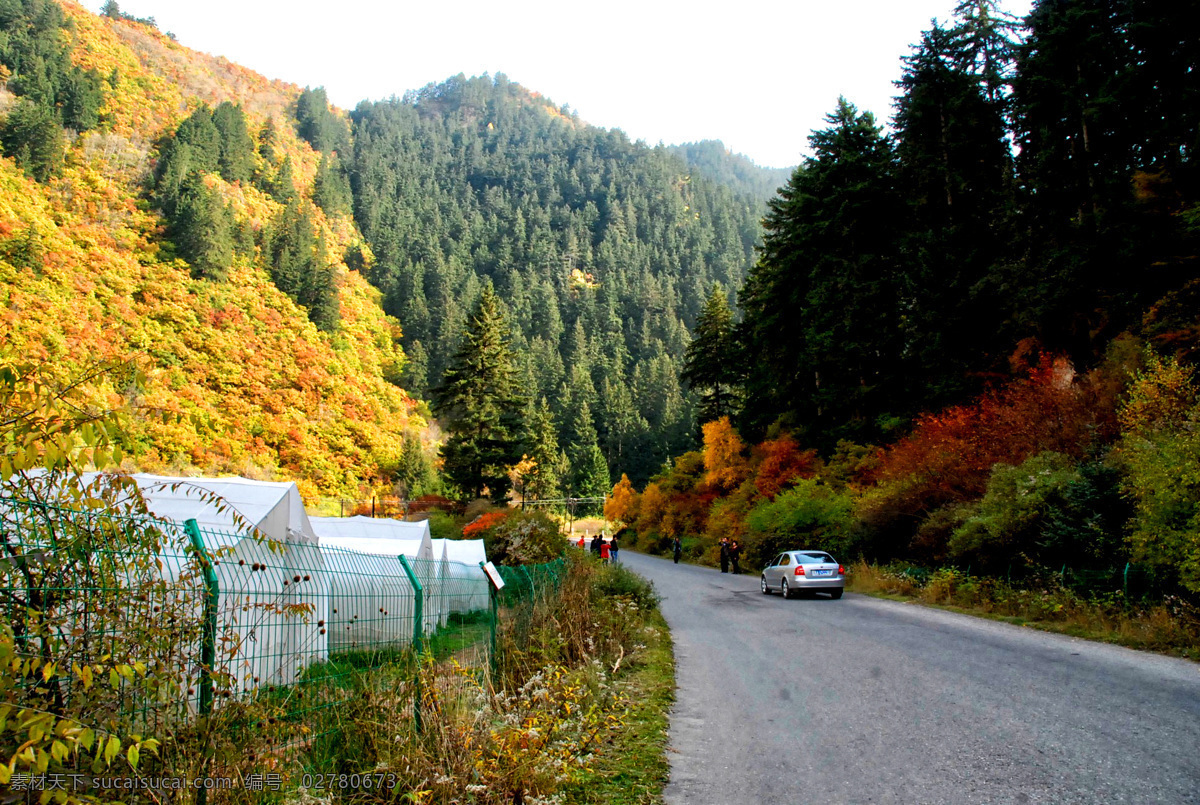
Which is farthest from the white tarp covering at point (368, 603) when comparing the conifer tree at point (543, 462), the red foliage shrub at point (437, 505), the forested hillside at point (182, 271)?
the conifer tree at point (543, 462)

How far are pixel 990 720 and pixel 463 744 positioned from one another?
17.4ft

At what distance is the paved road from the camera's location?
5402 millimetres

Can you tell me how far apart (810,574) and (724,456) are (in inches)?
1024

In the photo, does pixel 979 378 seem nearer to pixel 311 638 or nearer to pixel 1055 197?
pixel 1055 197

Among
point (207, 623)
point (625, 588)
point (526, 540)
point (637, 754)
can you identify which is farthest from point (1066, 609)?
point (207, 623)

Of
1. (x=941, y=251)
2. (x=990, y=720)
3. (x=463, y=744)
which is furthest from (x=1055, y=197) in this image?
(x=463, y=744)

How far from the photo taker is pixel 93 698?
2.99 m

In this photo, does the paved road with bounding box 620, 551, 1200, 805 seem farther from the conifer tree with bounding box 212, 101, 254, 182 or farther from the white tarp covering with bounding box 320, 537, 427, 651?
the conifer tree with bounding box 212, 101, 254, 182

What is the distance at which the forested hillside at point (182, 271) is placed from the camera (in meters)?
64.0

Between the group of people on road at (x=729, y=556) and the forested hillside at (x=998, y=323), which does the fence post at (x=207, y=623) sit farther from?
the group of people on road at (x=729, y=556)

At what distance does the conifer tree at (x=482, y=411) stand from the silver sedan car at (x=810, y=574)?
32.5m

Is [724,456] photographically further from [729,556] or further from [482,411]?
[482,411]

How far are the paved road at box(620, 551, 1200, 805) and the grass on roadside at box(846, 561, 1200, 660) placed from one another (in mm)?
574

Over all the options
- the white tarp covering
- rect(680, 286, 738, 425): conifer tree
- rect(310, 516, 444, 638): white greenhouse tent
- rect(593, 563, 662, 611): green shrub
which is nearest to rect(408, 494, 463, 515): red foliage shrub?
rect(680, 286, 738, 425): conifer tree
